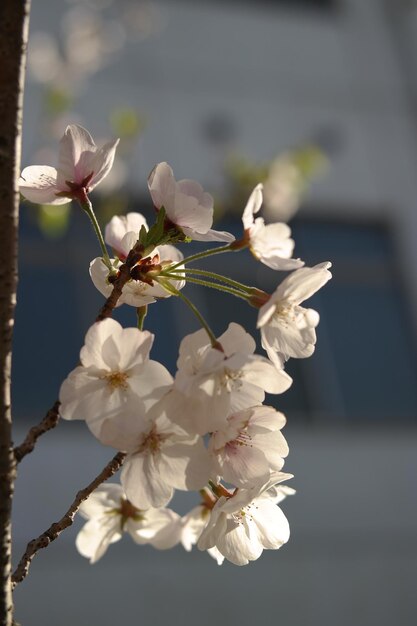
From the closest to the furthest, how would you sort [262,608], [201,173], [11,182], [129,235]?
[11,182]
[129,235]
[262,608]
[201,173]

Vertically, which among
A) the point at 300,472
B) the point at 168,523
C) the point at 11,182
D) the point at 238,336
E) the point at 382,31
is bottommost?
the point at 300,472

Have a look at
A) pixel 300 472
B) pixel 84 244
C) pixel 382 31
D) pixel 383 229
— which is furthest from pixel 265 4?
pixel 300 472

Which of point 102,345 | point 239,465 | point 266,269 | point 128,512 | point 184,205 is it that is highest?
point 184,205

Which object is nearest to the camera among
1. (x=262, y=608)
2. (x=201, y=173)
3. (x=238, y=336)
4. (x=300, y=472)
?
(x=238, y=336)

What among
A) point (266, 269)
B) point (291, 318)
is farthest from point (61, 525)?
point (266, 269)

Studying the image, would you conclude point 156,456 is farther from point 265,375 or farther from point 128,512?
point 128,512

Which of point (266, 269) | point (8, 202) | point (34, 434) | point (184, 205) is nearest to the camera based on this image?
point (8, 202)

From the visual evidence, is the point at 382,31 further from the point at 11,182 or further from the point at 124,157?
the point at 11,182
